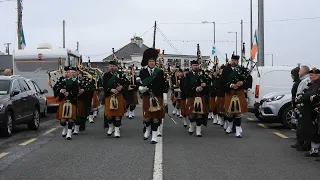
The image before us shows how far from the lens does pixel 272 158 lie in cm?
897

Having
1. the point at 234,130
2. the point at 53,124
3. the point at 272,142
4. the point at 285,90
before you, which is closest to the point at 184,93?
the point at 234,130

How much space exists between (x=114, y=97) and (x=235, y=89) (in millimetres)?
Result: 3015

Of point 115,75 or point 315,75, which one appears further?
point 115,75

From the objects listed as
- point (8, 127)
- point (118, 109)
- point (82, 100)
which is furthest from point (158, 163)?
point (8, 127)

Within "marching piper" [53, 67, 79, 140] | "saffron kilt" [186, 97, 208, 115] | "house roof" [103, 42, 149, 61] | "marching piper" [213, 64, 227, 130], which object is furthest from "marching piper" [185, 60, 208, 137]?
"house roof" [103, 42, 149, 61]

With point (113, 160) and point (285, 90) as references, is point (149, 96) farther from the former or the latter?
point (285, 90)

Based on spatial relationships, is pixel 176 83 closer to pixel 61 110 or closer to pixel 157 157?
pixel 61 110

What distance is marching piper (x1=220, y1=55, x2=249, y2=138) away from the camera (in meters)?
12.1

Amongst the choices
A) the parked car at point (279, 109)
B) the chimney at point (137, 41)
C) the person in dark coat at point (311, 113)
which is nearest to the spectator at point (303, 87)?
the person in dark coat at point (311, 113)

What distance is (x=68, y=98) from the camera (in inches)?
471

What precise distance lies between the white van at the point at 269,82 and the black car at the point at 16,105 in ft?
22.0

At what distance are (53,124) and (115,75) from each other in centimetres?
465

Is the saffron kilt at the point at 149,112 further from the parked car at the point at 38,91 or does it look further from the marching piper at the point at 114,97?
the parked car at the point at 38,91

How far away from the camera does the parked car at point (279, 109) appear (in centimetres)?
1383
